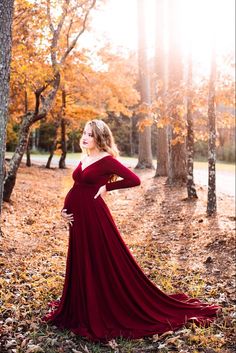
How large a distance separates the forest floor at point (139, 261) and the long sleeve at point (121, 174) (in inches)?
69.0

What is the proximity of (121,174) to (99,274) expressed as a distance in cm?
119

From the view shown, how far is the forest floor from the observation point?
5.12 meters

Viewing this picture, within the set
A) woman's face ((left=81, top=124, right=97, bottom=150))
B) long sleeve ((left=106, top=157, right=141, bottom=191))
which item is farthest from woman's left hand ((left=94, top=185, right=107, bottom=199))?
woman's face ((left=81, top=124, right=97, bottom=150))

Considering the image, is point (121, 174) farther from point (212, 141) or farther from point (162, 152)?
point (162, 152)

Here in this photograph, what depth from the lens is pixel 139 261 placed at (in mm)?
8406

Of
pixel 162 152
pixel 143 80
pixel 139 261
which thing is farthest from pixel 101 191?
→ pixel 143 80

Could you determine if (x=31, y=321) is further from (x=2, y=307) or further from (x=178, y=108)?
(x=178, y=108)

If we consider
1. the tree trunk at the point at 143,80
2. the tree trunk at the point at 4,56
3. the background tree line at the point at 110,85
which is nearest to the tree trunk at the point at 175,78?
the background tree line at the point at 110,85

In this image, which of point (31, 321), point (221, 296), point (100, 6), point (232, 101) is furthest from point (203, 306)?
point (100, 6)

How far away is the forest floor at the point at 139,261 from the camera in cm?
512

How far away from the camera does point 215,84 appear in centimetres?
1188

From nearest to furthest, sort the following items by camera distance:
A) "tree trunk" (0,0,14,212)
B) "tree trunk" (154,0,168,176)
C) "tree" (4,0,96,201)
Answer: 1. "tree trunk" (0,0,14,212)
2. "tree" (4,0,96,201)
3. "tree trunk" (154,0,168,176)

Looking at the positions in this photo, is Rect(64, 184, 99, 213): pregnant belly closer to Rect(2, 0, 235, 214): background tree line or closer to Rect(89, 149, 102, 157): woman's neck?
Rect(89, 149, 102, 157): woman's neck

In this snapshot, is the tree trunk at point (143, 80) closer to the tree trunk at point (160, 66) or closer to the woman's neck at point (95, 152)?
the tree trunk at point (160, 66)
